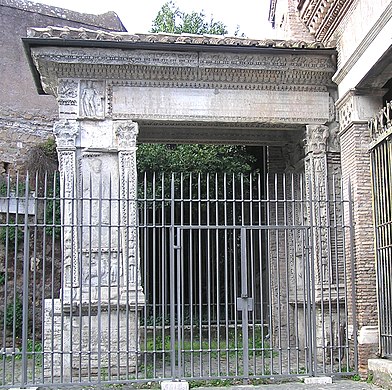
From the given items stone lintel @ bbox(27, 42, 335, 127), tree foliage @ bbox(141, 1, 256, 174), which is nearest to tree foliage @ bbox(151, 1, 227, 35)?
tree foliage @ bbox(141, 1, 256, 174)

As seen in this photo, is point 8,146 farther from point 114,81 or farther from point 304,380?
point 304,380

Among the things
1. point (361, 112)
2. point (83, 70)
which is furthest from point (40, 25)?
point (361, 112)

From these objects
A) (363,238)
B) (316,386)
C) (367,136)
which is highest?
(367,136)

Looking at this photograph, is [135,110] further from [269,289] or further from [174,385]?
[174,385]

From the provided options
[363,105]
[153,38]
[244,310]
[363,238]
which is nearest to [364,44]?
[363,105]

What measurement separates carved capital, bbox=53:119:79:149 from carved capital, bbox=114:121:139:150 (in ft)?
1.91

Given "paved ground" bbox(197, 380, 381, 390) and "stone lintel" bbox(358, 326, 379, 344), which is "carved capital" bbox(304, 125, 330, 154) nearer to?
"stone lintel" bbox(358, 326, 379, 344)

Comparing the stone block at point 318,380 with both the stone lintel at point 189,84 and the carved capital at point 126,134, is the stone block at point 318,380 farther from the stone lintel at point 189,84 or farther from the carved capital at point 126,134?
the carved capital at point 126,134

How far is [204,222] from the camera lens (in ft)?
51.1

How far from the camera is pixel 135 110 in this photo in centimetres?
912

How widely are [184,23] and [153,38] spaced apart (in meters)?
11.3

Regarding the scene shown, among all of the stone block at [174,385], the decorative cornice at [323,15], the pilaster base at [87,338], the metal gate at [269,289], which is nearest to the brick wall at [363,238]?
the metal gate at [269,289]

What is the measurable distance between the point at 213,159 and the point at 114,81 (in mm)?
6435

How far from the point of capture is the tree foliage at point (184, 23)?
64.4 feet
